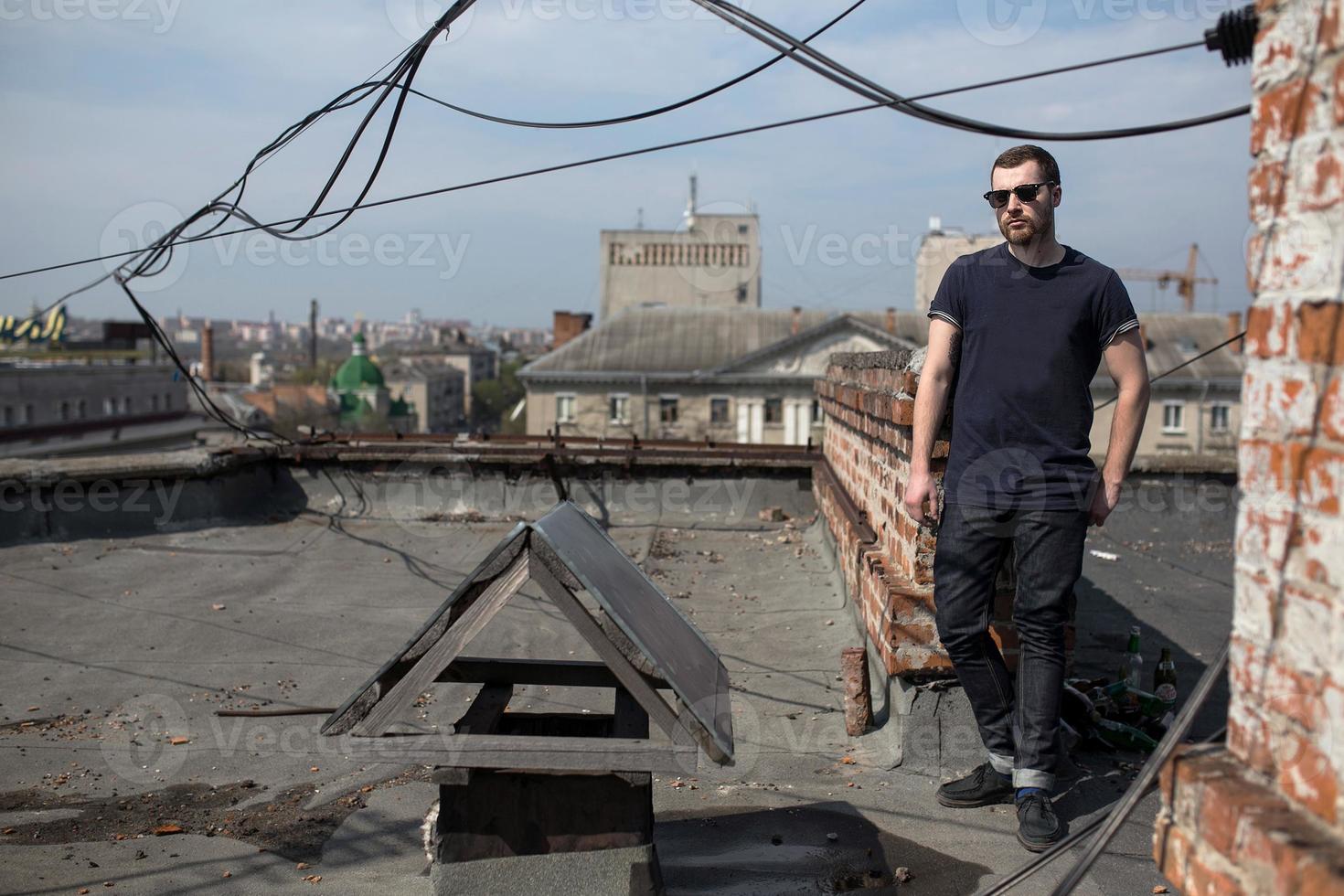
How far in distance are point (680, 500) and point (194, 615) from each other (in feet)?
12.0

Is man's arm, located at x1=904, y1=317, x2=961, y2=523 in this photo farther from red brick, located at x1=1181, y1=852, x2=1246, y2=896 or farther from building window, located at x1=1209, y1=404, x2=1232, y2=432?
building window, located at x1=1209, y1=404, x2=1232, y2=432

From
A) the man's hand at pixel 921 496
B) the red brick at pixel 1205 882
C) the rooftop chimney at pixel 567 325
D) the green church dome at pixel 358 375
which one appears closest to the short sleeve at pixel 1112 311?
the man's hand at pixel 921 496

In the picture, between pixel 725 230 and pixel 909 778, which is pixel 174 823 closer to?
pixel 909 778

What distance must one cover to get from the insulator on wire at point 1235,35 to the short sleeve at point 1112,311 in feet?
2.64

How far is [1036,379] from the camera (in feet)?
11.2

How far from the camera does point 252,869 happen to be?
321 cm

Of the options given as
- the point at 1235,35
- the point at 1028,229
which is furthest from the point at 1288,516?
the point at 1028,229

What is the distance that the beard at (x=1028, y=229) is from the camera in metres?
3.43

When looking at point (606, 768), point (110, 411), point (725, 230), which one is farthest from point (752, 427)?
point (606, 768)

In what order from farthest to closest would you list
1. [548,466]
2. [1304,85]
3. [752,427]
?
[752,427]
[548,466]
[1304,85]

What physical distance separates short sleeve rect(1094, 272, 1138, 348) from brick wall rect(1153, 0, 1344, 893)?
134cm

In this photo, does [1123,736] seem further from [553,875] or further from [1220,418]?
[1220,418]

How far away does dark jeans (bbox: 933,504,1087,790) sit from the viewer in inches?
134

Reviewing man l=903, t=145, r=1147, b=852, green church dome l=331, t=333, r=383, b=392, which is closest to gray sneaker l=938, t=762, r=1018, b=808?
man l=903, t=145, r=1147, b=852
